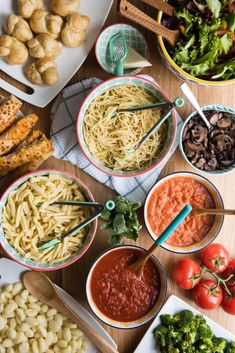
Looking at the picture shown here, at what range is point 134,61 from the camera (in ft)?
9.57

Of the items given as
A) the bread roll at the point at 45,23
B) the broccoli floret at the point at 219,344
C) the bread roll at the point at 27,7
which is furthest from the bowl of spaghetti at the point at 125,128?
the broccoli floret at the point at 219,344

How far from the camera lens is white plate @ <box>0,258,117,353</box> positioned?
2.90m

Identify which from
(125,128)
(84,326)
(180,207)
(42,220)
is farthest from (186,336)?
(125,128)

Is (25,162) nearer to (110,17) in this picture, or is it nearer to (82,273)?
(82,273)

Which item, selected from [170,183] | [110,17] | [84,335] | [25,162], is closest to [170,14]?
[110,17]

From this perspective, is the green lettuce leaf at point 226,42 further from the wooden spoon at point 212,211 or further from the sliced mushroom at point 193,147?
the wooden spoon at point 212,211

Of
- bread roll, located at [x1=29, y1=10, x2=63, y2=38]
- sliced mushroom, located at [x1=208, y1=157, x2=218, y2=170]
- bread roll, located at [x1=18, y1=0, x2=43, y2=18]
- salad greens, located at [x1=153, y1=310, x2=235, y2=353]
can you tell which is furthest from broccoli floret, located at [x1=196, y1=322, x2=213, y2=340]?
bread roll, located at [x1=18, y1=0, x2=43, y2=18]

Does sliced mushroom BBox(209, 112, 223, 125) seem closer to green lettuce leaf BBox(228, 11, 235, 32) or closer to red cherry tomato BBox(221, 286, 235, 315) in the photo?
green lettuce leaf BBox(228, 11, 235, 32)

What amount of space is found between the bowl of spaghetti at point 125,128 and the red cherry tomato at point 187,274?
0.60 meters

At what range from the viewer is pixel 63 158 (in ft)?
9.78

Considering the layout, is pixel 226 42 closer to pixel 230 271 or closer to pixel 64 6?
pixel 64 6

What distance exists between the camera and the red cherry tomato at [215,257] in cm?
300

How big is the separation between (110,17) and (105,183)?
95 centimetres

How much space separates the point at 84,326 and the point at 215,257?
817mm
